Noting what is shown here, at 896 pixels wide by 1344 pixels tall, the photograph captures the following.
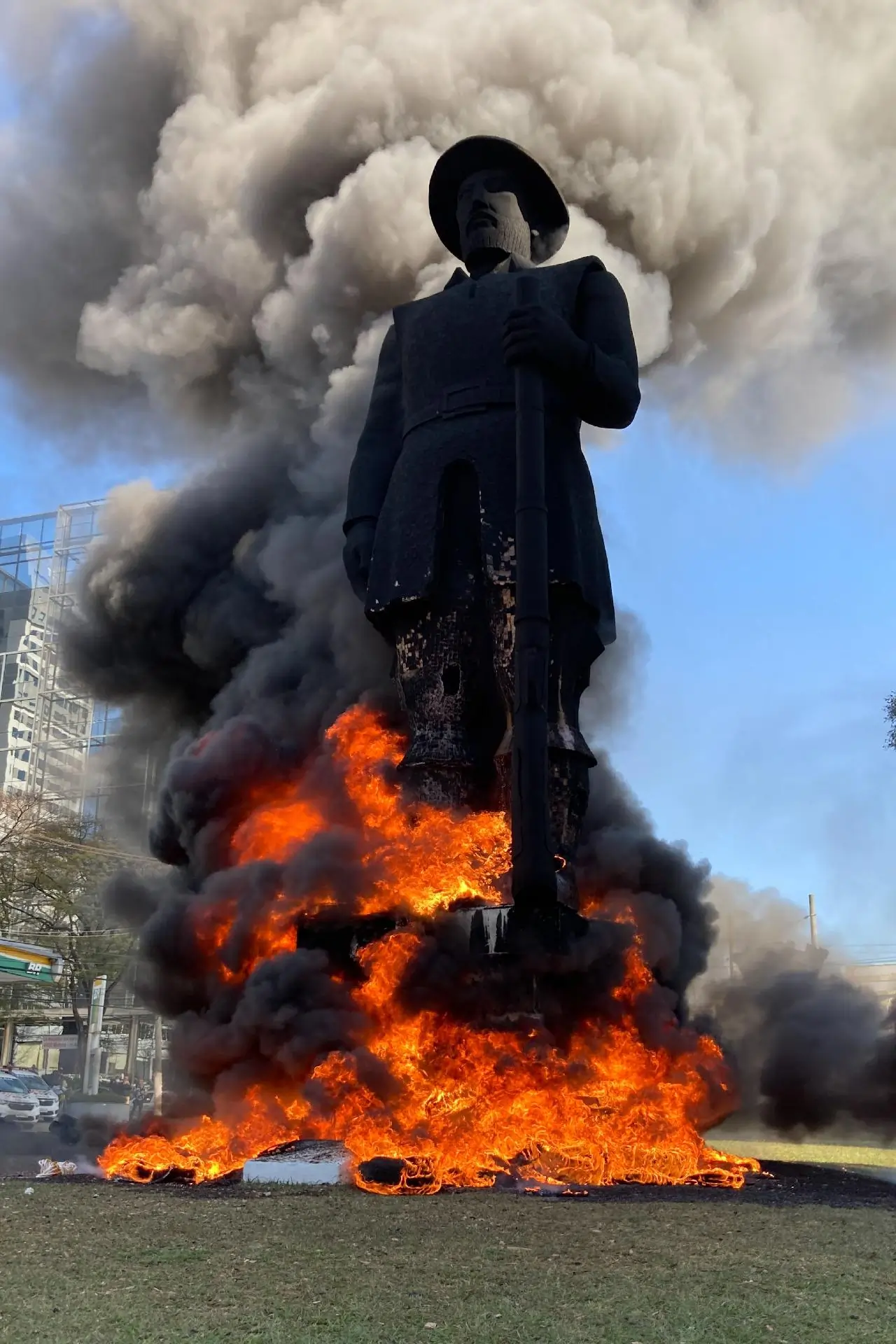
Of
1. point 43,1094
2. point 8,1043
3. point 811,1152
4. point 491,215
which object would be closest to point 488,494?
point 491,215

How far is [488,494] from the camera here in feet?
28.8

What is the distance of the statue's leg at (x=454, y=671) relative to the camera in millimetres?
8672

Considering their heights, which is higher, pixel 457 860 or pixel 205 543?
pixel 205 543

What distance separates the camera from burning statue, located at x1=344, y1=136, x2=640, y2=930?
852cm

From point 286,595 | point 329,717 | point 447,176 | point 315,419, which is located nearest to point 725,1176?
point 329,717

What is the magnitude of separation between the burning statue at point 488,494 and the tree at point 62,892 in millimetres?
20648

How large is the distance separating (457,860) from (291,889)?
117 centimetres

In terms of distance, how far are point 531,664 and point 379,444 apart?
3.13 meters

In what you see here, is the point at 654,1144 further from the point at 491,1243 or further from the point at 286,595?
the point at 286,595

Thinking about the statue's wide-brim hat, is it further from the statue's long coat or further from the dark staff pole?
the dark staff pole

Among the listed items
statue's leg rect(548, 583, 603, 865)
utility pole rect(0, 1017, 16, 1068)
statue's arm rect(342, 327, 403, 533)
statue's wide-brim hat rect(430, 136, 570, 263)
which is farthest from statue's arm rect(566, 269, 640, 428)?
utility pole rect(0, 1017, 16, 1068)

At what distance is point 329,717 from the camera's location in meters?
10.3

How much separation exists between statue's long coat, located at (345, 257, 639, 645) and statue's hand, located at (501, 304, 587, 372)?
310 millimetres

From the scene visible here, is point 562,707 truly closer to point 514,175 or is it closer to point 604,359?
point 604,359
